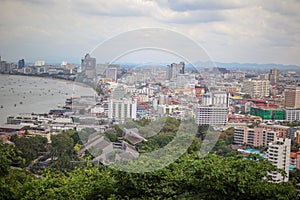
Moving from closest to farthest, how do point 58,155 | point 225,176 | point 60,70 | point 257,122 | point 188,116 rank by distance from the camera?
point 225,176 < point 188,116 < point 58,155 < point 257,122 < point 60,70

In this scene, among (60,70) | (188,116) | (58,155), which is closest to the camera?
(188,116)

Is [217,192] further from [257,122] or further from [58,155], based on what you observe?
[257,122]

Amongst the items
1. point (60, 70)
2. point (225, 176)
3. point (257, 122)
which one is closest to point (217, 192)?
point (225, 176)

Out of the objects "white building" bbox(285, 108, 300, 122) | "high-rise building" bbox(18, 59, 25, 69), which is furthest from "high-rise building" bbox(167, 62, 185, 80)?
"high-rise building" bbox(18, 59, 25, 69)

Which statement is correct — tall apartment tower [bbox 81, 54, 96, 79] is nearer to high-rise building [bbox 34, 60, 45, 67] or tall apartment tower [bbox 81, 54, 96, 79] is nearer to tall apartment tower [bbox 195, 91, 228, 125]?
tall apartment tower [bbox 195, 91, 228, 125]

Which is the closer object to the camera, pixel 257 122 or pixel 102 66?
pixel 102 66

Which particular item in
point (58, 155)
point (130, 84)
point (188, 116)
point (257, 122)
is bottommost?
point (58, 155)

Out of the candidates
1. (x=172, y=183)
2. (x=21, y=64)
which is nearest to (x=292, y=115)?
(x=172, y=183)
